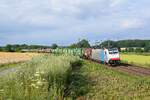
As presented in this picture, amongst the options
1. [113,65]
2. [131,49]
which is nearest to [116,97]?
[113,65]

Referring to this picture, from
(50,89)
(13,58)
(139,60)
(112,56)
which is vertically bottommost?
(13,58)

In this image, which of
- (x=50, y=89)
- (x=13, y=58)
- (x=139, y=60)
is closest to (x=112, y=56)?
(x=139, y=60)

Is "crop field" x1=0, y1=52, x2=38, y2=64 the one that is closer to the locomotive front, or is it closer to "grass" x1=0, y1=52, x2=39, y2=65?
"grass" x1=0, y1=52, x2=39, y2=65

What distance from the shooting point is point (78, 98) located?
17344mm

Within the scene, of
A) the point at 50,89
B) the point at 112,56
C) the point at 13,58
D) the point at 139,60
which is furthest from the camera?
the point at 13,58

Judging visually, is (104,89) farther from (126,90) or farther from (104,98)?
(104,98)

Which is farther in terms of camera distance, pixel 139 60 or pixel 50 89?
pixel 139 60

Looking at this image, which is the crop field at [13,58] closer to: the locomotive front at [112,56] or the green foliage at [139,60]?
the green foliage at [139,60]

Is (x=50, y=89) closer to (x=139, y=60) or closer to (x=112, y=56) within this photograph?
(x=112, y=56)

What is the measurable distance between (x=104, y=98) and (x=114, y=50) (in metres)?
36.1

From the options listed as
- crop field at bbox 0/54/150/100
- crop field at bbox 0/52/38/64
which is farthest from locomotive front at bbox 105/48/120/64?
crop field at bbox 0/54/150/100

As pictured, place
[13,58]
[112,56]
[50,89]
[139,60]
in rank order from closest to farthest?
[50,89], [112,56], [139,60], [13,58]

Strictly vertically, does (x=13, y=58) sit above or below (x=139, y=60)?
below

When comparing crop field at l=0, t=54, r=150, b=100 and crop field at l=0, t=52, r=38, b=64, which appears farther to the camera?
crop field at l=0, t=52, r=38, b=64
